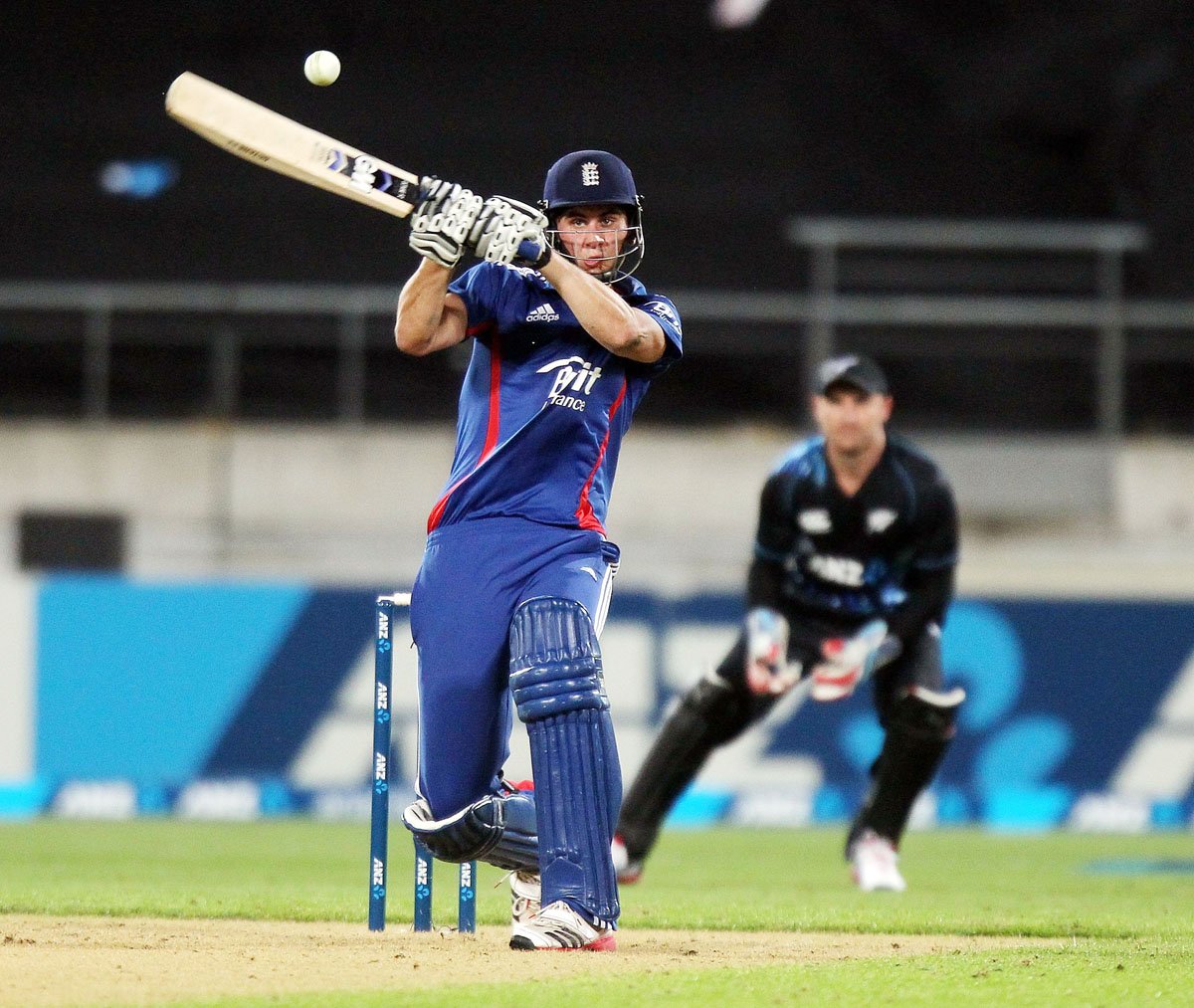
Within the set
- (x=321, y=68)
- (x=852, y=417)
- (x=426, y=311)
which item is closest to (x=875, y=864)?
(x=852, y=417)

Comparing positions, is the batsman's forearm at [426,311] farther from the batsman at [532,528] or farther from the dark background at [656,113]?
the dark background at [656,113]

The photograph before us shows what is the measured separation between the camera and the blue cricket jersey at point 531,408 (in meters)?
5.11

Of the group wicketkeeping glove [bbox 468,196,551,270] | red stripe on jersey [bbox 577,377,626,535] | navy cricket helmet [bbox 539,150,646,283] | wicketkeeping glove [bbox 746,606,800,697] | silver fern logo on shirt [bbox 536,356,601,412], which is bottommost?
wicketkeeping glove [bbox 746,606,800,697]

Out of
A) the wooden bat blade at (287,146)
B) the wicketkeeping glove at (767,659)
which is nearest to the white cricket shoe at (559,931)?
the wooden bat blade at (287,146)

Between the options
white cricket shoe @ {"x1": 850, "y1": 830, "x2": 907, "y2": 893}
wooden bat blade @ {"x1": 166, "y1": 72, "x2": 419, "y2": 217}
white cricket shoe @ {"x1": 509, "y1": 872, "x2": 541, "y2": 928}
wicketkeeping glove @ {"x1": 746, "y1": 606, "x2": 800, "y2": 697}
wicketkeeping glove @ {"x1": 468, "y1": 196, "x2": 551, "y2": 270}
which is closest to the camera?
wicketkeeping glove @ {"x1": 468, "y1": 196, "x2": 551, "y2": 270}

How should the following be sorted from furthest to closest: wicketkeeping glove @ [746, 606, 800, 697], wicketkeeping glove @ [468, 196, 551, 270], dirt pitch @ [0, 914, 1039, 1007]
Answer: wicketkeeping glove @ [746, 606, 800, 697], wicketkeeping glove @ [468, 196, 551, 270], dirt pitch @ [0, 914, 1039, 1007]

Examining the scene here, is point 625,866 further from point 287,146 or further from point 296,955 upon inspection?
point 287,146

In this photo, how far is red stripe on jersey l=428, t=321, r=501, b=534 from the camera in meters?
5.14

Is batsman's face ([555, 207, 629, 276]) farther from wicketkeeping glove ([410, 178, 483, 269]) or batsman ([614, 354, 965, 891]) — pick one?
batsman ([614, 354, 965, 891])

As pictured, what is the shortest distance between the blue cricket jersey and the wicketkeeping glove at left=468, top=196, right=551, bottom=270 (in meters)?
0.29

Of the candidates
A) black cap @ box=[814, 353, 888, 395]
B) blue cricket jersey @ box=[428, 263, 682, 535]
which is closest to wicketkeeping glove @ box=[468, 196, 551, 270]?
blue cricket jersey @ box=[428, 263, 682, 535]

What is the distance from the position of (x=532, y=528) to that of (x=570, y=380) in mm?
398

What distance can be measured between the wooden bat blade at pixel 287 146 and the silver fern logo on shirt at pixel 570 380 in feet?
1.86

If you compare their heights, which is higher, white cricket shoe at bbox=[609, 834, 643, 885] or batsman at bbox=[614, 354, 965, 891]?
batsman at bbox=[614, 354, 965, 891]
